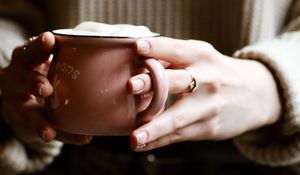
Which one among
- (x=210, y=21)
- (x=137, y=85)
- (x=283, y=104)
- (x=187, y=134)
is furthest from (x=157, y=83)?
(x=210, y=21)

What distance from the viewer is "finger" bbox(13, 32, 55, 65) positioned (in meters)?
0.46

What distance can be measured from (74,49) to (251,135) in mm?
312

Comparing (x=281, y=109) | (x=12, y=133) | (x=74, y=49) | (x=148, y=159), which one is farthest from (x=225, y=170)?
(x=74, y=49)

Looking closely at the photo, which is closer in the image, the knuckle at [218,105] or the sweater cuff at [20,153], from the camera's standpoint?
the knuckle at [218,105]

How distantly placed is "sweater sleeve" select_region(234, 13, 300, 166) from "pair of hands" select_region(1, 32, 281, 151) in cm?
1

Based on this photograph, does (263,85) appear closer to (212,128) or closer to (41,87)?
(212,128)

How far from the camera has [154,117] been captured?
1.51 feet

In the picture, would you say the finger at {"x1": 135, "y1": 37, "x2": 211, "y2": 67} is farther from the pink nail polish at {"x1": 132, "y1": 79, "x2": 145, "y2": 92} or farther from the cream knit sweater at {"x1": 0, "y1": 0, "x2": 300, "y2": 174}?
the cream knit sweater at {"x1": 0, "y1": 0, "x2": 300, "y2": 174}

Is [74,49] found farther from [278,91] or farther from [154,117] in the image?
[278,91]

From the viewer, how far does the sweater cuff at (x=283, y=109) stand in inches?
24.0

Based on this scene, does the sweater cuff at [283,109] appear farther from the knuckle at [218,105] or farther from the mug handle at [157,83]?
the mug handle at [157,83]

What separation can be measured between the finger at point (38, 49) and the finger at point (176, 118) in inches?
4.4

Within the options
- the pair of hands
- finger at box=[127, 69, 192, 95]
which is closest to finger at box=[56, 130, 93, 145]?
the pair of hands

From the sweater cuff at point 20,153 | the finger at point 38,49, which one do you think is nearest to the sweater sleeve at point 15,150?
the sweater cuff at point 20,153
